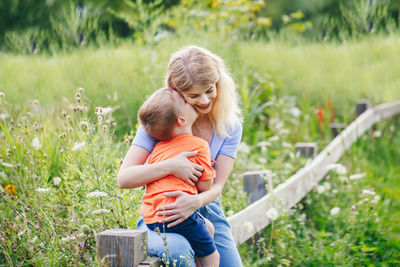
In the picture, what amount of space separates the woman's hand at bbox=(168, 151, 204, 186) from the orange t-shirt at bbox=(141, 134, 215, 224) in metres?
0.04

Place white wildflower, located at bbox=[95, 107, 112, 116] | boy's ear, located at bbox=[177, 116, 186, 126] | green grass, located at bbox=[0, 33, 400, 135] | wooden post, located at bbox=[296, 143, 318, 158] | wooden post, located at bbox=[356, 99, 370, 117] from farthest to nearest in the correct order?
wooden post, located at bbox=[356, 99, 370, 117] < green grass, located at bbox=[0, 33, 400, 135] < wooden post, located at bbox=[296, 143, 318, 158] < white wildflower, located at bbox=[95, 107, 112, 116] < boy's ear, located at bbox=[177, 116, 186, 126]

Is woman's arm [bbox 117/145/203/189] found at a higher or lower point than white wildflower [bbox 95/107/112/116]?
lower

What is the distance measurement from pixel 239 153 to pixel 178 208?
8.05ft

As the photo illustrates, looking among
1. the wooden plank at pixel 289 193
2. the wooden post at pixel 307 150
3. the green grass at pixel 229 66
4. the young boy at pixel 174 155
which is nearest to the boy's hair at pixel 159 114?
the young boy at pixel 174 155

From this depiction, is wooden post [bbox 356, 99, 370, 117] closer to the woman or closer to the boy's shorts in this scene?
the woman

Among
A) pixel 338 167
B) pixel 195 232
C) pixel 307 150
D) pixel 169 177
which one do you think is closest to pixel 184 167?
pixel 169 177

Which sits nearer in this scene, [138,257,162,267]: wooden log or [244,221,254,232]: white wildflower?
[138,257,162,267]: wooden log

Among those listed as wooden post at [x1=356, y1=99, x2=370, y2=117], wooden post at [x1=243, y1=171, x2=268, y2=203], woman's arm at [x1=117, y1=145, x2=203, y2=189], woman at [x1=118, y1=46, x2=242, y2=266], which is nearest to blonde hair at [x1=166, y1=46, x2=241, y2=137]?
woman at [x1=118, y1=46, x2=242, y2=266]

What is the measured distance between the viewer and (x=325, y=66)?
26.3ft

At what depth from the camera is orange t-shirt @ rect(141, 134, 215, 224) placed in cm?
193

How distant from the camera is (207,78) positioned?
6.95 feet

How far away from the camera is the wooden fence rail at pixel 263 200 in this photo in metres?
1.66

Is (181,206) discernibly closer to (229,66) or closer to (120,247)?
(120,247)

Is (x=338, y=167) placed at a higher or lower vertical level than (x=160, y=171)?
lower
